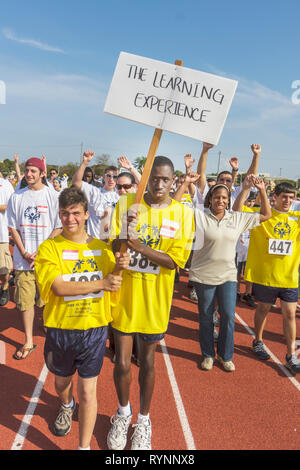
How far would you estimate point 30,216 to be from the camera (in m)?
3.87

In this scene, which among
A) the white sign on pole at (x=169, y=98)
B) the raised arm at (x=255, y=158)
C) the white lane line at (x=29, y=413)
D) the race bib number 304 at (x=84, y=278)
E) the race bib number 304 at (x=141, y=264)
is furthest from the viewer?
the raised arm at (x=255, y=158)

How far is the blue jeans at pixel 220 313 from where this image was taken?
388 cm

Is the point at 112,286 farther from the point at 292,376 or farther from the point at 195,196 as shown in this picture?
the point at 195,196

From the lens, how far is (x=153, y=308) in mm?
2602

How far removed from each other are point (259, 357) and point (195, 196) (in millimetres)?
2507

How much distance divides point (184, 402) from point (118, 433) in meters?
0.90

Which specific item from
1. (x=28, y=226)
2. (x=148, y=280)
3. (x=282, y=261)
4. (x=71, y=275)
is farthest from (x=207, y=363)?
(x=28, y=226)

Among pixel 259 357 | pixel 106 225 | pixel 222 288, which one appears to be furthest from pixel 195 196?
pixel 259 357

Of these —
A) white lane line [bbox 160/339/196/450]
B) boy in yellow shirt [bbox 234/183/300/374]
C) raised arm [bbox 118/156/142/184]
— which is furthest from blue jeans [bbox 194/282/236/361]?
raised arm [bbox 118/156/142/184]

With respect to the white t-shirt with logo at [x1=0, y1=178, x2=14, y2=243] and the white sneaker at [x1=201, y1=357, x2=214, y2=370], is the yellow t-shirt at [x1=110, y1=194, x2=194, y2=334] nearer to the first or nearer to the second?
the white sneaker at [x1=201, y1=357, x2=214, y2=370]

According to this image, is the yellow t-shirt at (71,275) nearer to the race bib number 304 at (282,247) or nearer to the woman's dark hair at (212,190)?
the woman's dark hair at (212,190)

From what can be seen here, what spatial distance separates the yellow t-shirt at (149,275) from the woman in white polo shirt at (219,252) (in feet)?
3.66

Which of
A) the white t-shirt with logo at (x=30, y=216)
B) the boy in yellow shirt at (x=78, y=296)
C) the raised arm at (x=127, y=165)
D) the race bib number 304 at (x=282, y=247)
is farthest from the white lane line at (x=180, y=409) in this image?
the raised arm at (x=127, y=165)
